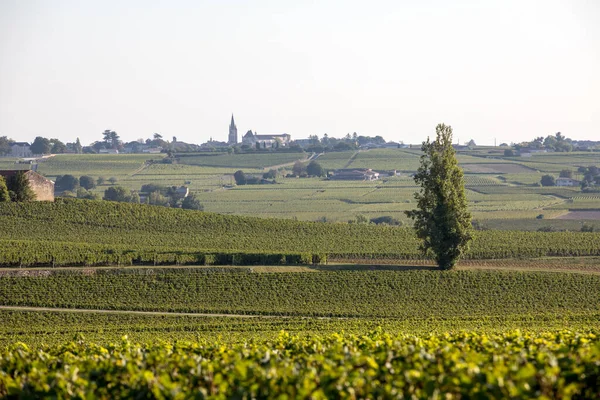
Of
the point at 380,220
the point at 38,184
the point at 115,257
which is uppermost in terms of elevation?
the point at 38,184

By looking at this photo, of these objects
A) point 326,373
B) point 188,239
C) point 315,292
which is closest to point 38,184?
point 188,239

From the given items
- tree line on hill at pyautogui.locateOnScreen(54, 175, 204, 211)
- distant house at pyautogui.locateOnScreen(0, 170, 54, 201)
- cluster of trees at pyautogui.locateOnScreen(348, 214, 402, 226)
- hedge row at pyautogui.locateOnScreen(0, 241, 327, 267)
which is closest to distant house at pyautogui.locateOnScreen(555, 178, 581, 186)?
cluster of trees at pyautogui.locateOnScreen(348, 214, 402, 226)

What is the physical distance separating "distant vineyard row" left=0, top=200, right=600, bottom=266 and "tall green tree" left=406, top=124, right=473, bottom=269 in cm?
641

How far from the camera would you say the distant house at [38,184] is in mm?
89625

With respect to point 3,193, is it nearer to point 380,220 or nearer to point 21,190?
point 21,190

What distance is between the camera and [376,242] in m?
78.8

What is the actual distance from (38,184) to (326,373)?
76.4 meters

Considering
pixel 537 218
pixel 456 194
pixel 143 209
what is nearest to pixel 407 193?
pixel 537 218

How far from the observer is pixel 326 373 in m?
19.0

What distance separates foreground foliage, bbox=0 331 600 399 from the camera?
18016 mm

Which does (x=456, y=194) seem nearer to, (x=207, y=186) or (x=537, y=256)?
(x=537, y=256)

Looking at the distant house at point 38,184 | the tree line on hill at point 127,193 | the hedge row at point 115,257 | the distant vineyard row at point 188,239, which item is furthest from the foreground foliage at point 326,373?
the tree line on hill at point 127,193

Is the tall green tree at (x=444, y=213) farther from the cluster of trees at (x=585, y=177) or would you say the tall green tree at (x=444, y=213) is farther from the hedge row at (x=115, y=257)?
the cluster of trees at (x=585, y=177)

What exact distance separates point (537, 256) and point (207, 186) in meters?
121
